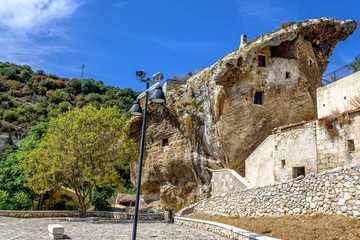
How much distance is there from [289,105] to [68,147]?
17644 millimetres

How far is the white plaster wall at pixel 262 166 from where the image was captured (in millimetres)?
16641

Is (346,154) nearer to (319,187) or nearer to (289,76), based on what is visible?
(319,187)

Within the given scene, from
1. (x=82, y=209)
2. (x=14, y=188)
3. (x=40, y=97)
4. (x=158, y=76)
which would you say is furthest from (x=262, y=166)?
(x=40, y=97)

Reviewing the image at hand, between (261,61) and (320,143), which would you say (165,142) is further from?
(320,143)

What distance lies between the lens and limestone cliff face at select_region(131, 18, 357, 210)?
24.3m

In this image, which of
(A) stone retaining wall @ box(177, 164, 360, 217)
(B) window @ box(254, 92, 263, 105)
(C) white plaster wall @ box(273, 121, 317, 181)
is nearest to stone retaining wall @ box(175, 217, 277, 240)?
(A) stone retaining wall @ box(177, 164, 360, 217)

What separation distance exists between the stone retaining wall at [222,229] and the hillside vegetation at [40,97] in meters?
40.2

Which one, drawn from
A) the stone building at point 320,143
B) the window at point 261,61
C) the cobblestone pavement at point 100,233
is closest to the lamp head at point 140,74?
the cobblestone pavement at point 100,233

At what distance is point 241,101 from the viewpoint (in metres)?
24.7

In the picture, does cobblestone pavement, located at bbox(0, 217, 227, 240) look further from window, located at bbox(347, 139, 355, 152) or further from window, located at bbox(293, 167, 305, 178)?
window, located at bbox(347, 139, 355, 152)

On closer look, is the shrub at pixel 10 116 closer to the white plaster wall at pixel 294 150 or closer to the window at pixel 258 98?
the window at pixel 258 98

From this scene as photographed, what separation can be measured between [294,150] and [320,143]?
1.42m

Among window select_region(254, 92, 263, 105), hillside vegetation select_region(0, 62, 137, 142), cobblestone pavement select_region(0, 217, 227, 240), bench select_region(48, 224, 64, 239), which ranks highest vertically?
hillside vegetation select_region(0, 62, 137, 142)

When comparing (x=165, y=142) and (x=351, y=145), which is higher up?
(x=165, y=142)
